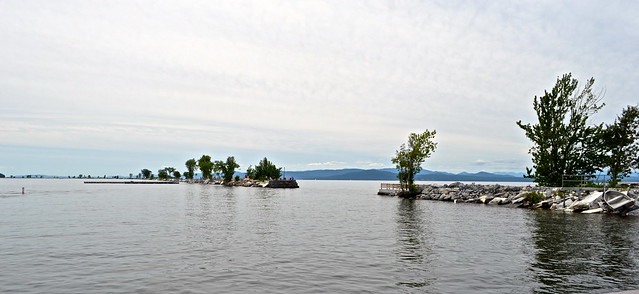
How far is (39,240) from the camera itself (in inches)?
958

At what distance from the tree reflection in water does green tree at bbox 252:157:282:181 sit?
14006 cm

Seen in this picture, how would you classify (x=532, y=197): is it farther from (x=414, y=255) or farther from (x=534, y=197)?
(x=414, y=255)

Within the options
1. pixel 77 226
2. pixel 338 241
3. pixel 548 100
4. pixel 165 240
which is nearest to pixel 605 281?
pixel 338 241

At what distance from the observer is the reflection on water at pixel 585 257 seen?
15.0m

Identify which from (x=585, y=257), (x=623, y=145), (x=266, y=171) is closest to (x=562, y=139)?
(x=623, y=145)

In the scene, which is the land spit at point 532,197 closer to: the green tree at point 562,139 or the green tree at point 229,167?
the green tree at point 562,139

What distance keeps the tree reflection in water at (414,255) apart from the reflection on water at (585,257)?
403cm

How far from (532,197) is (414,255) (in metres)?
41.8

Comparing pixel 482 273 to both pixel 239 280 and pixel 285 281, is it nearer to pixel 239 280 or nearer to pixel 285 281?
pixel 285 281

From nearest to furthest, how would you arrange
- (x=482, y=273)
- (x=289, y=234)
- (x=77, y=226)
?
(x=482, y=273) < (x=289, y=234) < (x=77, y=226)

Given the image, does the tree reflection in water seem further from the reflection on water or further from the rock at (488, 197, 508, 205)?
the rock at (488, 197, 508, 205)

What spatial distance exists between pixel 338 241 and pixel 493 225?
1604 cm

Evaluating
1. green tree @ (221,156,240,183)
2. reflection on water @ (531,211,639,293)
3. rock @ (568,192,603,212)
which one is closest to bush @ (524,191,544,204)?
rock @ (568,192,603,212)

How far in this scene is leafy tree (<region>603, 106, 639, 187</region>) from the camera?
5762 cm
